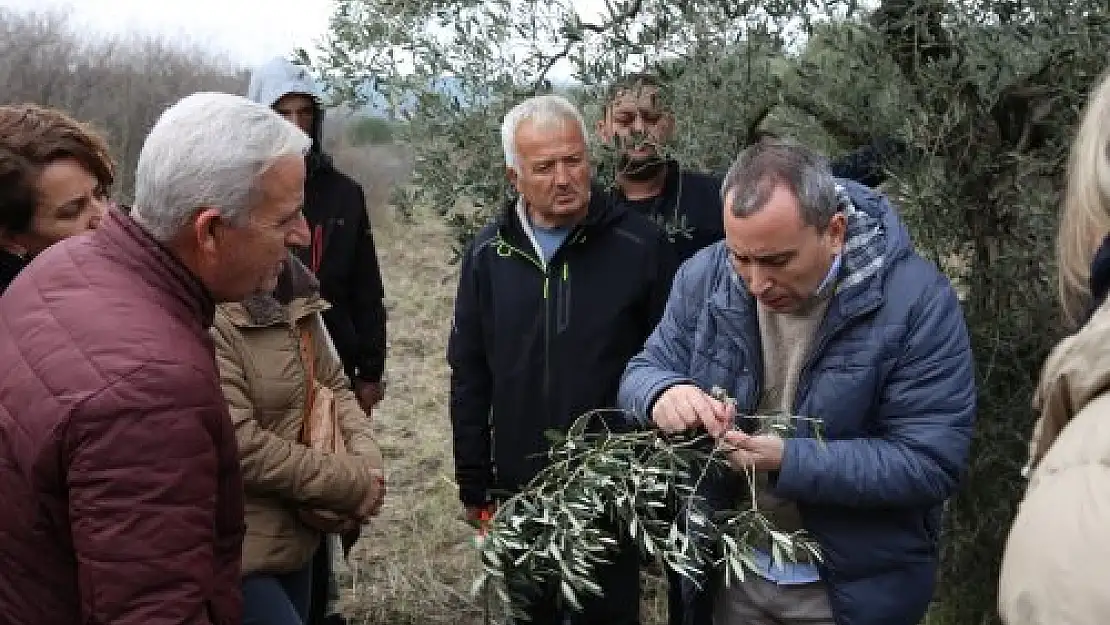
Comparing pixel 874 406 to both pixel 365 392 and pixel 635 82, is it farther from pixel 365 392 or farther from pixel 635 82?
pixel 365 392

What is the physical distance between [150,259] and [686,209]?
2.48 m

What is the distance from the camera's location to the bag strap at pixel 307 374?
3.21 m

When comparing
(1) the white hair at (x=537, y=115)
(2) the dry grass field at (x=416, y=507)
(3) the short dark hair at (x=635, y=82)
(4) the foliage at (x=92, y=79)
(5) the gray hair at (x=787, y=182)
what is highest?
(4) the foliage at (x=92, y=79)

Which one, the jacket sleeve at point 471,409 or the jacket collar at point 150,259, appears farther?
the jacket sleeve at point 471,409

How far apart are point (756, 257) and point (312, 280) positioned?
1.42 meters

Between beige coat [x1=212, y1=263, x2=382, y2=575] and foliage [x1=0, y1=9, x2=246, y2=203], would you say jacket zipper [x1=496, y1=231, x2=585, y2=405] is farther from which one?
foliage [x1=0, y1=9, x2=246, y2=203]

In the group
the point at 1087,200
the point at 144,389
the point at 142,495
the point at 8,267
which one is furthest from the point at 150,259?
the point at 1087,200

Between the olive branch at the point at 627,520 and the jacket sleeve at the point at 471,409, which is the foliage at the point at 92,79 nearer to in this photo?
the jacket sleeve at the point at 471,409

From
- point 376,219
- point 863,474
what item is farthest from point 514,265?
point 376,219

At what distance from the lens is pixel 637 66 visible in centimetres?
386

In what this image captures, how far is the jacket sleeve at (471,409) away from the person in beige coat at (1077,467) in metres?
2.61

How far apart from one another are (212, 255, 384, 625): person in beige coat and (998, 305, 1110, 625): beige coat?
213 centimetres

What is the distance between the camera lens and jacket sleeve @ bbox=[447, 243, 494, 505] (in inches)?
154

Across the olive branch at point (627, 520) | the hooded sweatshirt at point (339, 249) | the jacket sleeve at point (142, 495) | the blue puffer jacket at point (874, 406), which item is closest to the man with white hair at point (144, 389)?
the jacket sleeve at point (142, 495)
